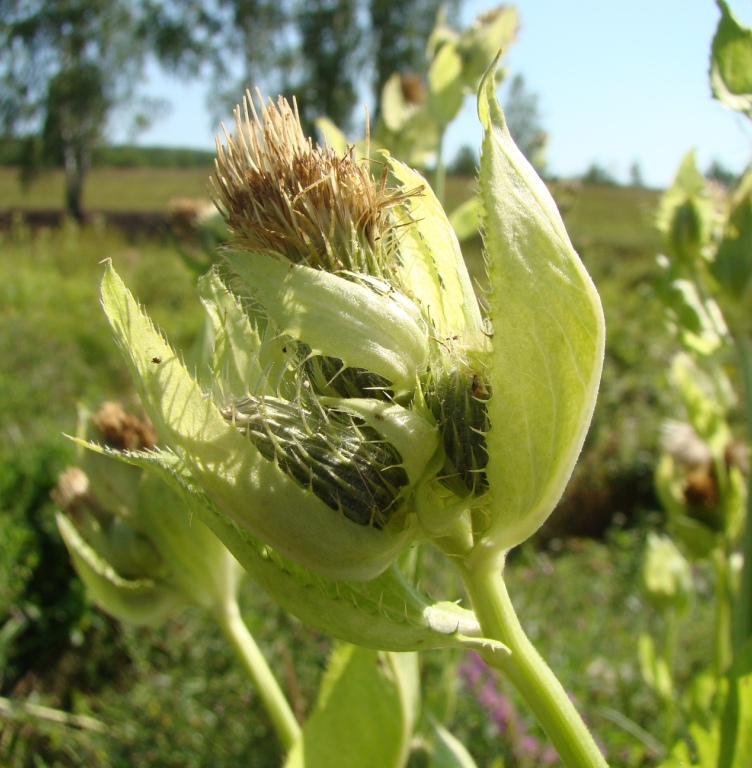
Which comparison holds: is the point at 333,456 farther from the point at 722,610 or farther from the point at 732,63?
the point at 722,610

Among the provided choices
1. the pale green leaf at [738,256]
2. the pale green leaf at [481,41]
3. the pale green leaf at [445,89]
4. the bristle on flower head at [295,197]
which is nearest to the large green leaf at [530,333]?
the bristle on flower head at [295,197]

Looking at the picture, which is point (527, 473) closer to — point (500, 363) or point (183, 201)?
point (500, 363)

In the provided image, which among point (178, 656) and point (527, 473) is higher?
point (527, 473)

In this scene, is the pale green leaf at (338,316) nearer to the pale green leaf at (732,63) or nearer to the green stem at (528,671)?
the green stem at (528,671)

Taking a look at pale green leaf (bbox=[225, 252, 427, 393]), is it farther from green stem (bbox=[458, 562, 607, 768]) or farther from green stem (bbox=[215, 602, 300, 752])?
green stem (bbox=[215, 602, 300, 752])

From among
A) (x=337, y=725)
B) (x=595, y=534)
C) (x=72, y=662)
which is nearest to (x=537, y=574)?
(x=595, y=534)

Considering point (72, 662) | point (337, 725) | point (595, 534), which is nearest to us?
point (337, 725)
